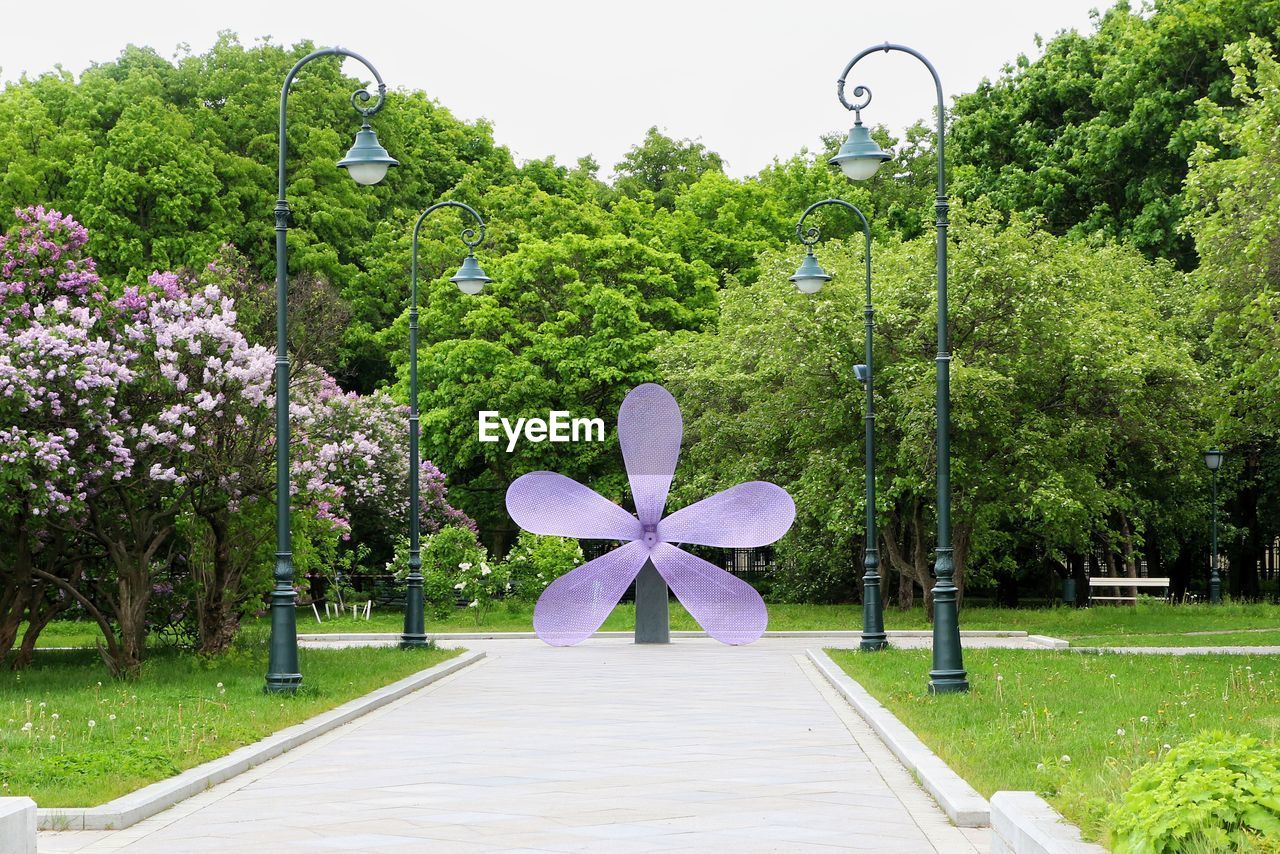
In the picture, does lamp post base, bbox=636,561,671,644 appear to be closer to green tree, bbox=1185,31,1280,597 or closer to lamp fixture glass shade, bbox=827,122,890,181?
green tree, bbox=1185,31,1280,597

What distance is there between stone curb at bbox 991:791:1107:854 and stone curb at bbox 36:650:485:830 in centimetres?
514

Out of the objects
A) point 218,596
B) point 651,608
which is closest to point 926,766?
point 218,596

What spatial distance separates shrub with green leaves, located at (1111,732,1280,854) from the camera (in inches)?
236

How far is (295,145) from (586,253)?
10.3m

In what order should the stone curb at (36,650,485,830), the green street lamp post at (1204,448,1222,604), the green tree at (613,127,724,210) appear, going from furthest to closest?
the green tree at (613,127,724,210) < the green street lamp post at (1204,448,1222,604) < the stone curb at (36,650,485,830)

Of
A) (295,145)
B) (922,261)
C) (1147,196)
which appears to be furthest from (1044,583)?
(295,145)

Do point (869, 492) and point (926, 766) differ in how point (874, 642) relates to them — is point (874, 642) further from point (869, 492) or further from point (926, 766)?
point (926, 766)

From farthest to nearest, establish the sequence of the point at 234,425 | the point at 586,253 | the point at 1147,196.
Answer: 1. the point at 586,253
2. the point at 1147,196
3. the point at 234,425

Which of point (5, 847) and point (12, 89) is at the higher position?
point (12, 89)

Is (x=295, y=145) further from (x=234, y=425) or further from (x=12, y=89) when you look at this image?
(x=234, y=425)

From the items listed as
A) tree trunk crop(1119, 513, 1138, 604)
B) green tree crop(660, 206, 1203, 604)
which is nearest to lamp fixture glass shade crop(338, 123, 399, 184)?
green tree crop(660, 206, 1203, 604)

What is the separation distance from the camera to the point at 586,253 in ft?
152

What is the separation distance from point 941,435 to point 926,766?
6408 mm

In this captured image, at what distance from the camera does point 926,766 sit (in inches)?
456
